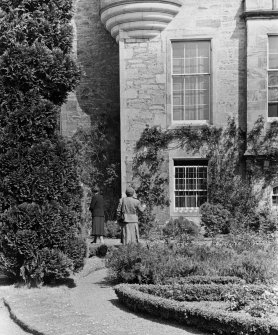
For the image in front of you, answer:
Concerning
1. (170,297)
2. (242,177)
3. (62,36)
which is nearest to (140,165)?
(242,177)

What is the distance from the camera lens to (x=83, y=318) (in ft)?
23.6

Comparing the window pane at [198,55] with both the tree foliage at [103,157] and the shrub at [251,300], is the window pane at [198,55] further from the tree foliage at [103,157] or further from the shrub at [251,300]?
the shrub at [251,300]

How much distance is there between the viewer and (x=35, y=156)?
9.52 metres

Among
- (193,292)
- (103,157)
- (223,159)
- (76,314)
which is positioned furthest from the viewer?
(103,157)

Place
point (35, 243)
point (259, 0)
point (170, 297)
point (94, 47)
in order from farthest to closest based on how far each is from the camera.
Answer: point (94, 47) < point (259, 0) < point (35, 243) < point (170, 297)

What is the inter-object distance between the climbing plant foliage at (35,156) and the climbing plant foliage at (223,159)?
7.97 meters

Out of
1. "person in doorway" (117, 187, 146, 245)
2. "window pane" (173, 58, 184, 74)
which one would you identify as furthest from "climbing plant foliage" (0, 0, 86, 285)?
"window pane" (173, 58, 184, 74)

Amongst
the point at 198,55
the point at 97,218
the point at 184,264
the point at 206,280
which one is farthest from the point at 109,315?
the point at 198,55

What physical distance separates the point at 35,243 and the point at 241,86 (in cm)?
996

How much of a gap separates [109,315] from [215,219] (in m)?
9.14

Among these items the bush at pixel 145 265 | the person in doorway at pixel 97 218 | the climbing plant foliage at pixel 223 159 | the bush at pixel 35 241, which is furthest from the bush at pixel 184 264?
the climbing plant foliage at pixel 223 159

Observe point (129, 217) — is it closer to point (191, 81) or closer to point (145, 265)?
point (145, 265)

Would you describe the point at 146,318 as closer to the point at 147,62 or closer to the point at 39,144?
the point at 39,144

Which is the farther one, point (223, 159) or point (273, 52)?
point (223, 159)
